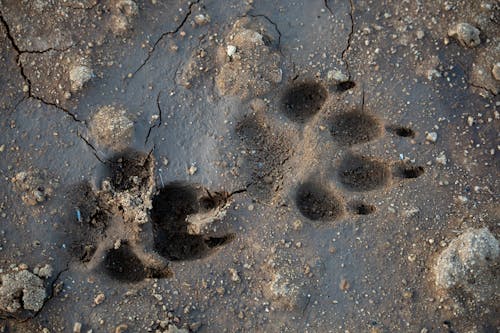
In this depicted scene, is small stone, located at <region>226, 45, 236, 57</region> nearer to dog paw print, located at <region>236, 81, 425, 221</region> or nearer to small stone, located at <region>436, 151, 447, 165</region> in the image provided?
dog paw print, located at <region>236, 81, 425, 221</region>

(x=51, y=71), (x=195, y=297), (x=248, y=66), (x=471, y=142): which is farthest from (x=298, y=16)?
(x=195, y=297)

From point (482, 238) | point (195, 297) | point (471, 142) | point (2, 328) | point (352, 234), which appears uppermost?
point (471, 142)

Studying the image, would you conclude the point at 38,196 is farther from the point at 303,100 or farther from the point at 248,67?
the point at 303,100

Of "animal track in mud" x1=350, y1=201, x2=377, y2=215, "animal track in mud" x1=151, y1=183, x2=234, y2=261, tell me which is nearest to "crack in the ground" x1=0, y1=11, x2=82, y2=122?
"animal track in mud" x1=151, y1=183, x2=234, y2=261

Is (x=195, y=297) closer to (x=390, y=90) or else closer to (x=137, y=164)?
(x=137, y=164)

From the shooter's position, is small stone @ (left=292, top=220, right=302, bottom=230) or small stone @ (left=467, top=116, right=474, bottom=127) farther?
small stone @ (left=467, top=116, right=474, bottom=127)

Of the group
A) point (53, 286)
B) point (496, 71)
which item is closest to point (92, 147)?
point (53, 286)

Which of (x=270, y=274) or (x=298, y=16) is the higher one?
(x=298, y=16)
